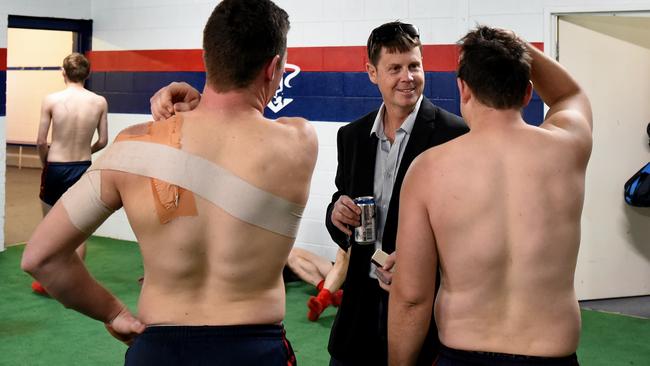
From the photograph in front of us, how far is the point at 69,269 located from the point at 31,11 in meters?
6.80


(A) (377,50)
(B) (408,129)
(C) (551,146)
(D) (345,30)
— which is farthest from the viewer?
(D) (345,30)

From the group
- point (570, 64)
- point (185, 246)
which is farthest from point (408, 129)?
point (570, 64)

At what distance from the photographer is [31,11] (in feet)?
26.3

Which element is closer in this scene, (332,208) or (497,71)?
(497,71)

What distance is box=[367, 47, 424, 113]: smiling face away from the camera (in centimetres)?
296

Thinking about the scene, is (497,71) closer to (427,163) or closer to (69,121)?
(427,163)

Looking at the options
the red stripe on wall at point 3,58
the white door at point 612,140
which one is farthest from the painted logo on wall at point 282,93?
the red stripe on wall at point 3,58

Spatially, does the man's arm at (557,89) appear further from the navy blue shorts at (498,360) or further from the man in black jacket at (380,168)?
the navy blue shorts at (498,360)

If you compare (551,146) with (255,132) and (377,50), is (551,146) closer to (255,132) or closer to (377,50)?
(255,132)

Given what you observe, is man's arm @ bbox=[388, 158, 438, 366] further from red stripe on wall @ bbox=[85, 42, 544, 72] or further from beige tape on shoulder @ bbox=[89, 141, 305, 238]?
red stripe on wall @ bbox=[85, 42, 544, 72]

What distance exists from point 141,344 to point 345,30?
5245 millimetres

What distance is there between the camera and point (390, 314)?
7.79ft

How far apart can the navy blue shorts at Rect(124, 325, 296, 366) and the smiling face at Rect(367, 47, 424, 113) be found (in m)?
1.28

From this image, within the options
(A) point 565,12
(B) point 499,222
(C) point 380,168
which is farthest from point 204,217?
(A) point 565,12
